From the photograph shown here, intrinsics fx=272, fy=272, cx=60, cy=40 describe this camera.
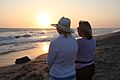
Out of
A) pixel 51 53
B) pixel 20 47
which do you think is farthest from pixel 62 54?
pixel 20 47

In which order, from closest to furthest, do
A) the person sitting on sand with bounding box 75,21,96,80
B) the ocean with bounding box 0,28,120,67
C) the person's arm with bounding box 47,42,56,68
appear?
the person's arm with bounding box 47,42,56,68, the person sitting on sand with bounding box 75,21,96,80, the ocean with bounding box 0,28,120,67

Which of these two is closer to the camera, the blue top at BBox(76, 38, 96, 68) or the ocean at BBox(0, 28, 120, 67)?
the blue top at BBox(76, 38, 96, 68)

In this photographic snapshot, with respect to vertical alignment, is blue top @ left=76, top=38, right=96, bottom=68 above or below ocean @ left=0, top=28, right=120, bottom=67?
above

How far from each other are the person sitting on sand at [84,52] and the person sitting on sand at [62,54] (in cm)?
38

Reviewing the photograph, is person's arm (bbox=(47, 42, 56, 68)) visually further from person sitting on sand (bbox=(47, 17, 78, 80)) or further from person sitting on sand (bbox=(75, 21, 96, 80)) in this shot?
person sitting on sand (bbox=(75, 21, 96, 80))

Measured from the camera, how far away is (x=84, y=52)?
448 centimetres

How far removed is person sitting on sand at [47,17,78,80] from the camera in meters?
3.89

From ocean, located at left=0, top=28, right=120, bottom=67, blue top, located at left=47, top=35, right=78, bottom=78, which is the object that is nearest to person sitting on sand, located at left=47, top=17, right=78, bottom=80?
blue top, located at left=47, top=35, right=78, bottom=78

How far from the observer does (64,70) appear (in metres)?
4.01

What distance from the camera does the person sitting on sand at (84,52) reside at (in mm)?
4410

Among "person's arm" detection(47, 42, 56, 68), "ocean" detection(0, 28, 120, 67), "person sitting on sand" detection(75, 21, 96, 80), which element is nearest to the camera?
"person's arm" detection(47, 42, 56, 68)

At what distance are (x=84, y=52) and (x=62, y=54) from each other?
0.65m

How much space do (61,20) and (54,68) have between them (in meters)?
0.73

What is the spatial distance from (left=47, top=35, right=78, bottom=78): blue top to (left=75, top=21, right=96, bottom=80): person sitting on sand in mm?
387
